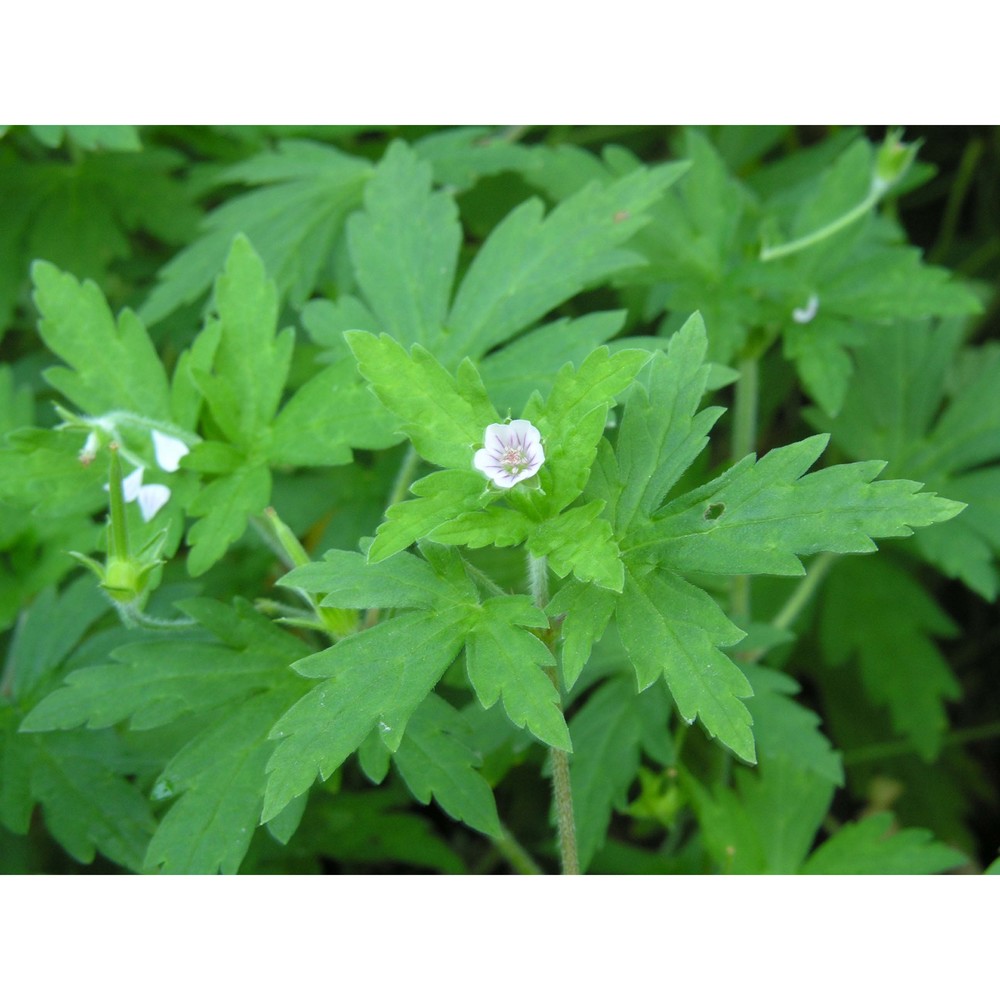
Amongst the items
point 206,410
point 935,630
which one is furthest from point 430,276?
point 935,630

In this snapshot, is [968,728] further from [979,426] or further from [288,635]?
[288,635]

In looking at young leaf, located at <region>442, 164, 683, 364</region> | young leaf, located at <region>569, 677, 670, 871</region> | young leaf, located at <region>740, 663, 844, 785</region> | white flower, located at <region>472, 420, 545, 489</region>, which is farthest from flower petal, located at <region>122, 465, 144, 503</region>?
young leaf, located at <region>740, 663, 844, 785</region>

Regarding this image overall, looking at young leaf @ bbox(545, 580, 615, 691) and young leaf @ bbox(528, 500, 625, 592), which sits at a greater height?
young leaf @ bbox(528, 500, 625, 592)

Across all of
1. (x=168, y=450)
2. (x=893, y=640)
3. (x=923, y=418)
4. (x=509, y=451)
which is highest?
(x=509, y=451)

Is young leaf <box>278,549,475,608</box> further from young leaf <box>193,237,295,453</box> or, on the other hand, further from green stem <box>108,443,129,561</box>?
young leaf <box>193,237,295,453</box>

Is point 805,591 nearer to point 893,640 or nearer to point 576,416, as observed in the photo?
point 893,640

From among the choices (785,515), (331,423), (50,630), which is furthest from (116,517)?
(785,515)
